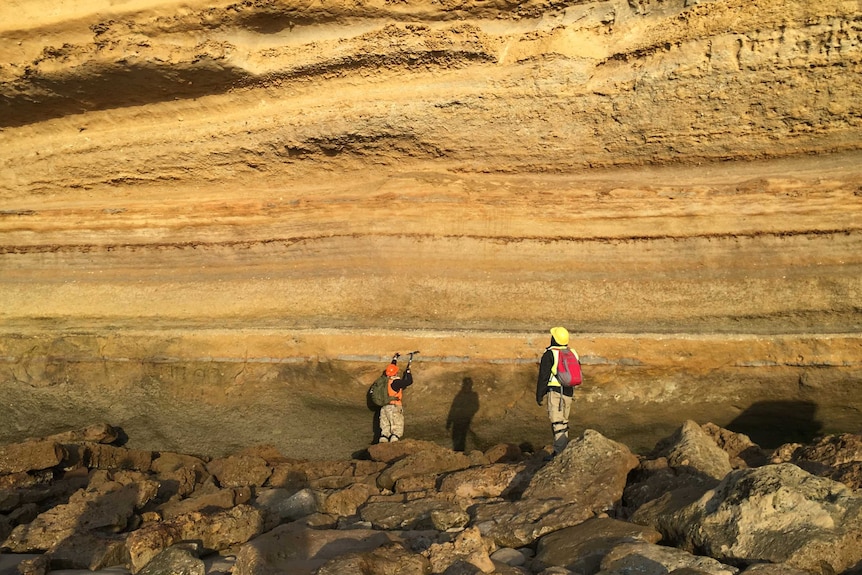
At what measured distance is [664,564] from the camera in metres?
4.10

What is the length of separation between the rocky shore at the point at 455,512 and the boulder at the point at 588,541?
13 millimetres

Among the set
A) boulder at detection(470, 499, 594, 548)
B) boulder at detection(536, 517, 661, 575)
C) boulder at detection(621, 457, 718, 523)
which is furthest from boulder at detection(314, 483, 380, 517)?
boulder at detection(621, 457, 718, 523)

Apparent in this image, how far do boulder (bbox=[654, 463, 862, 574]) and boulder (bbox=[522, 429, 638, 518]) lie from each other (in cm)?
86

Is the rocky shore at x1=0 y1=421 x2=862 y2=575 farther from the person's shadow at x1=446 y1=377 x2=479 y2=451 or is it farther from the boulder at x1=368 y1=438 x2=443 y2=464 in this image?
the person's shadow at x1=446 y1=377 x2=479 y2=451

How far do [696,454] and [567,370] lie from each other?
1.23 meters

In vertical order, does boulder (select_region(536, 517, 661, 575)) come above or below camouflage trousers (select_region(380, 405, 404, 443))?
below

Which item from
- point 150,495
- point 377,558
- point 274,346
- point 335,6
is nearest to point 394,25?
point 335,6

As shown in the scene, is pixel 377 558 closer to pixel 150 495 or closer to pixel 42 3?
pixel 150 495

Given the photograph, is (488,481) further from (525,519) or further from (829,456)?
(829,456)

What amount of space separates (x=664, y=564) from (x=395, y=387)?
12.6 ft

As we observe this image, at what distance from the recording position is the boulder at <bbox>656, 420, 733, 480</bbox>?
19.0 feet

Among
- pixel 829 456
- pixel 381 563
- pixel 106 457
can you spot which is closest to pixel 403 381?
pixel 106 457

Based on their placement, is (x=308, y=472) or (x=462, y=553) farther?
(x=308, y=472)

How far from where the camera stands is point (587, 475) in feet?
18.4
